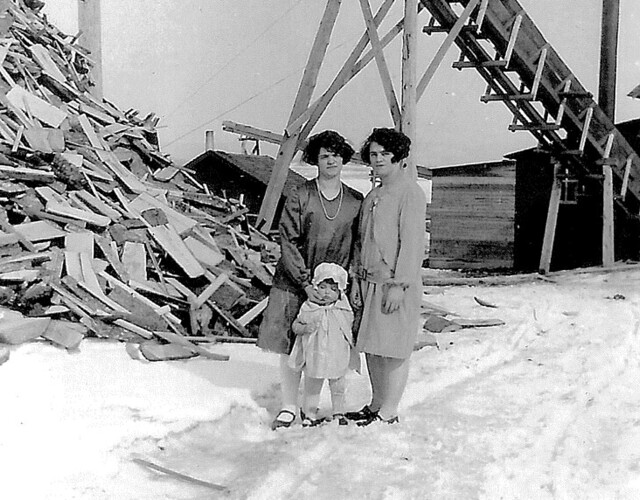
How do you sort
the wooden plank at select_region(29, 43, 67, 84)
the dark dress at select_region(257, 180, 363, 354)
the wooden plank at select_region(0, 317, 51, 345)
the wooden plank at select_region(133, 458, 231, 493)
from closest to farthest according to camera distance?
the wooden plank at select_region(133, 458, 231, 493)
the dark dress at select_region(257, 180, 363, 354)
the wooden plank at select_region(0, 317, 51, 345)
the wooden plank at select_region(29, 43, 67, 84)

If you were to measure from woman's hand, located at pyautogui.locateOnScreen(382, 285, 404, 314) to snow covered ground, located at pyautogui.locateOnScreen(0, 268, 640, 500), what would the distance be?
812 mm

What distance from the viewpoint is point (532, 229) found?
672 inches

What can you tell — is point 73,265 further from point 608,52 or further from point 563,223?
point 608,52

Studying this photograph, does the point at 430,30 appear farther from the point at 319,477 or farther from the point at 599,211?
the point at 319,477

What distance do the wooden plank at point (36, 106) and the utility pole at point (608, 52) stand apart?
11.8 metres

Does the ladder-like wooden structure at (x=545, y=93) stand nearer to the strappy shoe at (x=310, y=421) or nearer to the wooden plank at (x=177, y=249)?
the wooden plank at (x=177, y=249)

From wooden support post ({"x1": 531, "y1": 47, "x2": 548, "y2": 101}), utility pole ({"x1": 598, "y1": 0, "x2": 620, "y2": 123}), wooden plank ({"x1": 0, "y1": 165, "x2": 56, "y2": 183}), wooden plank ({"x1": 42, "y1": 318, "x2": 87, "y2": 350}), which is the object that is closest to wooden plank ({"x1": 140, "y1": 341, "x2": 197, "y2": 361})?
wooden plank ({"x1": 42, "y1": 318, "x2": 87, "y2": 350})

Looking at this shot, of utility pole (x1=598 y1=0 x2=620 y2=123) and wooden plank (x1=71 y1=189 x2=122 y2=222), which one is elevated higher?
utility pole (x1=598 y1=0 x2=620 y2=123)

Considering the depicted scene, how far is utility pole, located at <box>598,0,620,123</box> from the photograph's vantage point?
15.2 m

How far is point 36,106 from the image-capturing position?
9023 mm

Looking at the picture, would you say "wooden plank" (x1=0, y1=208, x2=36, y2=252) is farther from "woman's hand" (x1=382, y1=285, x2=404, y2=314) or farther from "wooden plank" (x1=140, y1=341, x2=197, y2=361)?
"woman's hand" (x1=382, y1=285, x2=404, y2=314)

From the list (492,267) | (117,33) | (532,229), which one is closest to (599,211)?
(532,229)

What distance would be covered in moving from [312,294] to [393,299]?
51 centimetres

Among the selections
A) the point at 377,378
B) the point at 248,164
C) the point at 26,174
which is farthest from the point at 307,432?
the point at 248,164
